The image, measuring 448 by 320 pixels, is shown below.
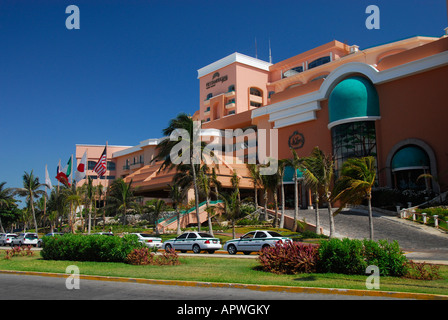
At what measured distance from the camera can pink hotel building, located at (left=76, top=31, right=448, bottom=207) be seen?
37.3m

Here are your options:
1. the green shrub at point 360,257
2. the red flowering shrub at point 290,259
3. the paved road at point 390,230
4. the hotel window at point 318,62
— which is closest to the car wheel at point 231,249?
the red flowering shrub at point 290,259

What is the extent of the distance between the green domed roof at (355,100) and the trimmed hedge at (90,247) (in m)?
30.3

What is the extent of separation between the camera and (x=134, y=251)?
57.6ft

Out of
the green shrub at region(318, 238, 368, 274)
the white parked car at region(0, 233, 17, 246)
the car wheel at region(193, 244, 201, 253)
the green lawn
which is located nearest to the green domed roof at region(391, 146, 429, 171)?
the car wheel at region(193, 244, 201, 253)

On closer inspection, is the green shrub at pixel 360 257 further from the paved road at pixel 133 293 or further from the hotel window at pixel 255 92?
the hotel window at pixel 255 92

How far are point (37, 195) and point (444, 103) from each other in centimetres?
4823

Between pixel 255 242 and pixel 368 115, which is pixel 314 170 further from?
pixel 368 115

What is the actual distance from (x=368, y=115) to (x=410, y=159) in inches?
A: 256

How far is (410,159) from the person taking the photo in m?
37.6

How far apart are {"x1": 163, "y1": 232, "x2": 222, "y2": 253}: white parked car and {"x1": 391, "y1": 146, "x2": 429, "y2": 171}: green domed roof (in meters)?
22.3

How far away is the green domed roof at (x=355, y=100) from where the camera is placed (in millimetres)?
41719
